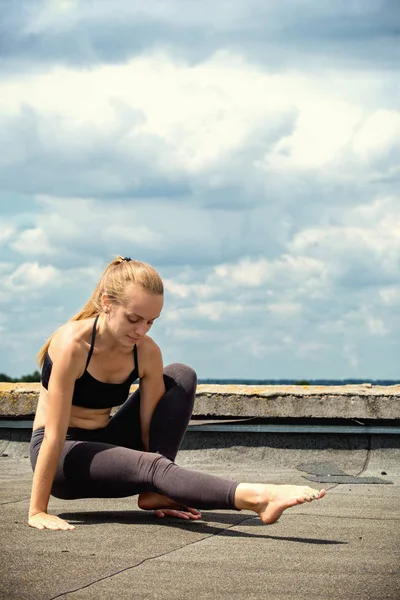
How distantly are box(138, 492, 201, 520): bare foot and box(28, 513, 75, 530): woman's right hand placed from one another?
41 cm

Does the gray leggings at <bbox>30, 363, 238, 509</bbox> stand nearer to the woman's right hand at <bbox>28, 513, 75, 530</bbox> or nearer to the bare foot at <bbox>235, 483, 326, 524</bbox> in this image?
the bare foot at <bbox>235, 483, 326, 524</bbox>

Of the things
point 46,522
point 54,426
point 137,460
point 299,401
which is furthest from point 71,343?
point 299,401

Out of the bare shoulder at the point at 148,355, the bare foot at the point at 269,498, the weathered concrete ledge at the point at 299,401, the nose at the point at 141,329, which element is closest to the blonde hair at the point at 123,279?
the nose at the point at 141,329

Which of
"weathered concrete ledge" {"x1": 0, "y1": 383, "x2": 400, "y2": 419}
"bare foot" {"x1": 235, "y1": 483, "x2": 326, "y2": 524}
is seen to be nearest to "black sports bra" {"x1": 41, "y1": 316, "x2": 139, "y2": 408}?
"bare foot" {"x1": 235, "y1": 483, "x2": 326, "y2": 524}

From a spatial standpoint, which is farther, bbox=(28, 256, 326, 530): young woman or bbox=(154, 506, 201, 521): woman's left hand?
bbox=(154, 506, 201, 521): woman's left hand

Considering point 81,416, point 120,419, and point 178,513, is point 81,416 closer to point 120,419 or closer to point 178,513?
point 120,419

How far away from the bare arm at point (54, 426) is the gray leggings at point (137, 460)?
6.7 inches

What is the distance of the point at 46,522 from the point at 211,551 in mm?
867

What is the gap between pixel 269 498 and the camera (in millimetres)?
3730

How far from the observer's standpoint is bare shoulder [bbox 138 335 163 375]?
4.28 meters

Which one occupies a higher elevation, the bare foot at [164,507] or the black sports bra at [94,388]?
the black sports bra at [94,388]

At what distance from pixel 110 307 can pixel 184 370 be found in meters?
0.64

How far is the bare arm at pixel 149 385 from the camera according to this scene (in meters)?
4.32

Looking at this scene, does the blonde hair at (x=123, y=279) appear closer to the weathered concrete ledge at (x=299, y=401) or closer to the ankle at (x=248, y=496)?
the ankle at (x=248, y=496)
